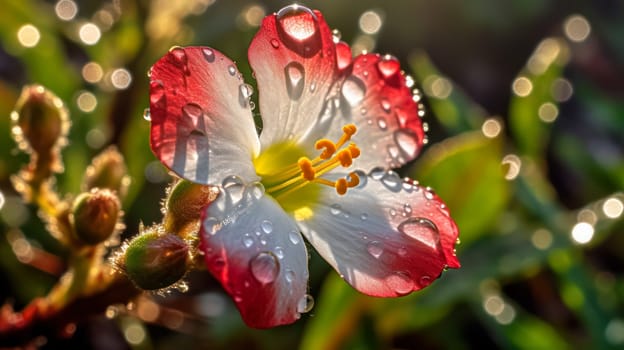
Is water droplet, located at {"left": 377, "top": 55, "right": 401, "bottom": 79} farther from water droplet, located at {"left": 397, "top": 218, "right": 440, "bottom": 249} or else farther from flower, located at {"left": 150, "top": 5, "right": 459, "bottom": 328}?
water droplet, located at {"left": 397, "top": 218, "right": 440, "bottom": 249}

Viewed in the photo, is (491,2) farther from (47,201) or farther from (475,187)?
(47,201)

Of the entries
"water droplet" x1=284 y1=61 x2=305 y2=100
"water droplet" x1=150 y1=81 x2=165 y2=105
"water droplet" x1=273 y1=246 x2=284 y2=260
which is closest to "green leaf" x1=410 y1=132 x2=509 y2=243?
"water droplet" x1=284 y1=61 x2=305 y2=100

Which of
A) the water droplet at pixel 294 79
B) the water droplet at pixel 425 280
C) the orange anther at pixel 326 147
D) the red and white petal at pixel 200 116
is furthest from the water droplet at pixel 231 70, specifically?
the water droplet at pixel 425 280

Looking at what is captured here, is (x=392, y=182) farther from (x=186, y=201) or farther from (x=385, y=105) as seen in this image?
(x=186, y=201)

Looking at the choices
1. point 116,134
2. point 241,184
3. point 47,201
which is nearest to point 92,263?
point 47,201

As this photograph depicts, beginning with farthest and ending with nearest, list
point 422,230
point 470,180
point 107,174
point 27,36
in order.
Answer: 1. point 27,36
2. point 470,180
3. point 107,174
4. point 422,230

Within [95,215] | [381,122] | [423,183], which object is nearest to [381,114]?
Answer: [381,122]

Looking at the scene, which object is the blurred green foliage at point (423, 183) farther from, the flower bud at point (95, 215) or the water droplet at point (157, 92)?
the water droplet at point (157, 92)
